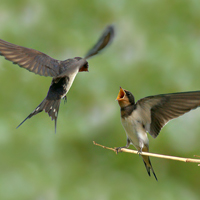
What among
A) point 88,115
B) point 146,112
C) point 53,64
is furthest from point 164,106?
point 88,115

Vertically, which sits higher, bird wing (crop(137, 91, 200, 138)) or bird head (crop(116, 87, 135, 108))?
bird head (crop(116, 87, 135, 108))

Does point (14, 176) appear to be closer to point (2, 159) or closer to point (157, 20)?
point (2, 159)

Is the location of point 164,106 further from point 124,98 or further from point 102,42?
point 102,42

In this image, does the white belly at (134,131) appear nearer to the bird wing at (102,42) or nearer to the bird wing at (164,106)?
the bird wing at (164,106)

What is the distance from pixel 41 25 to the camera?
183 cm

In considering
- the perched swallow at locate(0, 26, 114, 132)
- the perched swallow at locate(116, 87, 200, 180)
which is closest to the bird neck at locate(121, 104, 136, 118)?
the perched swallow at locate(116, 87, 200, 180)

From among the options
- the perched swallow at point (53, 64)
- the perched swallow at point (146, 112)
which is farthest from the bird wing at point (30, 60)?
the perched swallow at point (146, 112)

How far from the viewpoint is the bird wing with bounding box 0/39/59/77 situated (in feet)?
1.72

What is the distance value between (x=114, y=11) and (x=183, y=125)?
71 cm

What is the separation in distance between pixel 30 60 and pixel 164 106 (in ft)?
0.91

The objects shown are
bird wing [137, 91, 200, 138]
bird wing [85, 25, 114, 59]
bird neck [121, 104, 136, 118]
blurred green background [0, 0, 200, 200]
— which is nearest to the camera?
bird wing [85, 25, 114, 59]

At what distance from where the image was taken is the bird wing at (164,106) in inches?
25.0

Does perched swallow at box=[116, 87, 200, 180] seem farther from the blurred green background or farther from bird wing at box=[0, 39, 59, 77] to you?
the blurred green background

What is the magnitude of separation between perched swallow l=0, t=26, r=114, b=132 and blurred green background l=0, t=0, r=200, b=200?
89cm
